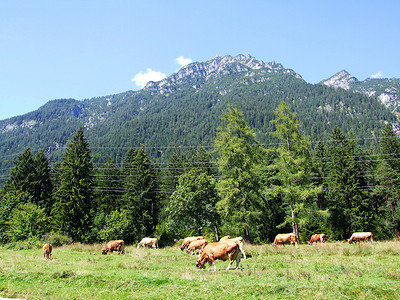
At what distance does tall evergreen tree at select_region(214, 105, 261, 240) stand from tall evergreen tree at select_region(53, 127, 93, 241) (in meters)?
23.4

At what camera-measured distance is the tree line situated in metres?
26.4

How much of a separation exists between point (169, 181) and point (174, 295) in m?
49.1

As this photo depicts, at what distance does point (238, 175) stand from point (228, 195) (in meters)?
2.35

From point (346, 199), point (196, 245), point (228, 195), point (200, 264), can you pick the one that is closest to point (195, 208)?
point (228, 195)

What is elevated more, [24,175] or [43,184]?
[24,175]

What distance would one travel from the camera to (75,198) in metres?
38.9

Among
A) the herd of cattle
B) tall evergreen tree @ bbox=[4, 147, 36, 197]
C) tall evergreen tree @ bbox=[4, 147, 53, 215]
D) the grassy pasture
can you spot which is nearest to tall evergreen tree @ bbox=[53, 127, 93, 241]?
tall evergreen tree @ bbox=[4, 147, 53, 215]

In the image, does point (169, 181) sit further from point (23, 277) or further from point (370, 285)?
point (370, 285)

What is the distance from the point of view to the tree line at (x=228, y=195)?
26.4m

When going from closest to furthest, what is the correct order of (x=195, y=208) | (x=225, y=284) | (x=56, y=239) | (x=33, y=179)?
(x=225, y=284) → (x=56, y=239) → (x=195, y=208) → (x=33, y=179)

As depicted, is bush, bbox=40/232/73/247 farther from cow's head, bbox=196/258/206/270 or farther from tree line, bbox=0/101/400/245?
cow's head, bbox=196/258/206/270

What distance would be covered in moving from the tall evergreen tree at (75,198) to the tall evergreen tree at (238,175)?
23433 mm

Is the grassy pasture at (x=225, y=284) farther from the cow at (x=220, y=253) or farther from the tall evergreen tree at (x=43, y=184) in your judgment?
the tall evergreen tree at (x=43, y=184)

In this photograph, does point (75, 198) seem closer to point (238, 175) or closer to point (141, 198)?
point (141, 198)
